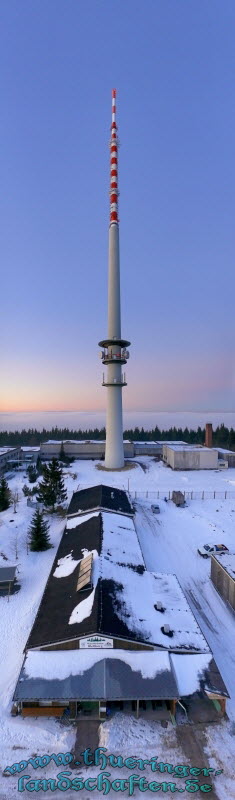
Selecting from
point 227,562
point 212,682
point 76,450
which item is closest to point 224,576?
point 227,562

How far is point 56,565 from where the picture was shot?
23.1 metres

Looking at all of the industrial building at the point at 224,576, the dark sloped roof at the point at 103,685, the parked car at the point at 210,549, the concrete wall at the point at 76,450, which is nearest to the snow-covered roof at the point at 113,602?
the dark sloped roof at the point at 103,685

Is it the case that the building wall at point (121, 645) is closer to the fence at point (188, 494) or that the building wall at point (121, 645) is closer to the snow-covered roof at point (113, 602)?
the snow-covered roof at point (113, 602)

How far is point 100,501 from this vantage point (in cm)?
3064

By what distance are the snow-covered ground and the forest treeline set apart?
6711 cm

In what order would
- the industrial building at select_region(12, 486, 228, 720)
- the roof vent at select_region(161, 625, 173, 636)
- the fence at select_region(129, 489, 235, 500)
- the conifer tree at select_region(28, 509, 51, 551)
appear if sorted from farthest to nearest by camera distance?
1. the fence at select_region(129, 489, 235, 500)
2. the conifer tree at select_region(28, 509, 51, 551)
3. the roof vent at select_region(161, 625, 173, 636)
4. the industrial building at select_region(12, 486, 228, 720)

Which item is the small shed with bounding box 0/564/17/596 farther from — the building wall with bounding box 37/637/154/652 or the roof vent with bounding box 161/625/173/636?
the roof vent with bounding box 161/625/173/636

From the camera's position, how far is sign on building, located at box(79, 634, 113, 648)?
52.0ft

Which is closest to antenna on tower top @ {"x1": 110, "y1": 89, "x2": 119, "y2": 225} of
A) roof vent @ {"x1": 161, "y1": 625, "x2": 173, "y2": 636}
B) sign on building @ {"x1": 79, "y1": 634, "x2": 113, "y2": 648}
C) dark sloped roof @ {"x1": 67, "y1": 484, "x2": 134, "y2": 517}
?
dark sloped roof @ {"x1": 67, "y1": 484, "x2": 134, "y2": 517}

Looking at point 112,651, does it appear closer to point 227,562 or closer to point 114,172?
point 227,562

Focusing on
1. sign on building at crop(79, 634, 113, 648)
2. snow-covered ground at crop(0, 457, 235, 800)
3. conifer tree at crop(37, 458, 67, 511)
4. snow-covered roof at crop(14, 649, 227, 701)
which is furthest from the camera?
conifer tree at crop(37, 458, 67, 511)

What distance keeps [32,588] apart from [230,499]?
25.9 meters

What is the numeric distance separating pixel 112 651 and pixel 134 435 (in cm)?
10925

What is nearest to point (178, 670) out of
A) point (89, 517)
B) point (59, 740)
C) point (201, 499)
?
point (59, 740)
